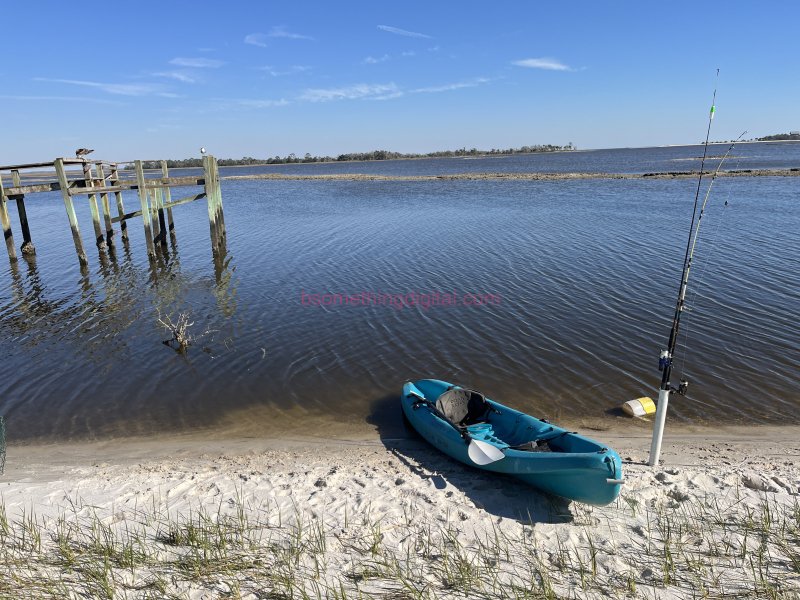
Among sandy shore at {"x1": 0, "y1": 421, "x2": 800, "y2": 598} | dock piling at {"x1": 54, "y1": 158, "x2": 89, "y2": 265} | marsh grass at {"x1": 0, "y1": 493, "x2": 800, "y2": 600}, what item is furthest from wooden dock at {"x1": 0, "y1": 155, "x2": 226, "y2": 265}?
marsh grass at {"x1": 0, "y1": 493, "x2": 800, "y2": 600}

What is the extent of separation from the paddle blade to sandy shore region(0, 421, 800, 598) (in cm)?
32

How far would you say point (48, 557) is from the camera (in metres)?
4.85

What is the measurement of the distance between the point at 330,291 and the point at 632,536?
39.1ft

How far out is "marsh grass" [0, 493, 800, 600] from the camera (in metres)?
4.41

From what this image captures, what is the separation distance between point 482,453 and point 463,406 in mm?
1621

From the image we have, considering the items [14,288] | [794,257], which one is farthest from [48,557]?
[794,257]

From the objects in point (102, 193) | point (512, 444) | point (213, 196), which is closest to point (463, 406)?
point (512, 444)

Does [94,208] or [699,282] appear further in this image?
[94,208]

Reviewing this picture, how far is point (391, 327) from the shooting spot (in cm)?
1286

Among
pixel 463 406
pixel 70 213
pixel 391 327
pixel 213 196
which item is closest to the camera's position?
pixel 463 406

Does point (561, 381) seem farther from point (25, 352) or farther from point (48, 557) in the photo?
point (25, 352)

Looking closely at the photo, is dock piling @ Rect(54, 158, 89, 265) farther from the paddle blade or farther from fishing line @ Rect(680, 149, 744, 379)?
fishing line @ Rect(680, 149, 744, 379)

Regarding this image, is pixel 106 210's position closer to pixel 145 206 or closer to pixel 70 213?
pixel 145 206

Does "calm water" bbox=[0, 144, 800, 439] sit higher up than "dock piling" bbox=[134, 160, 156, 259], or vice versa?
"dock piling" bbox=[134, 160, 156, 259]
